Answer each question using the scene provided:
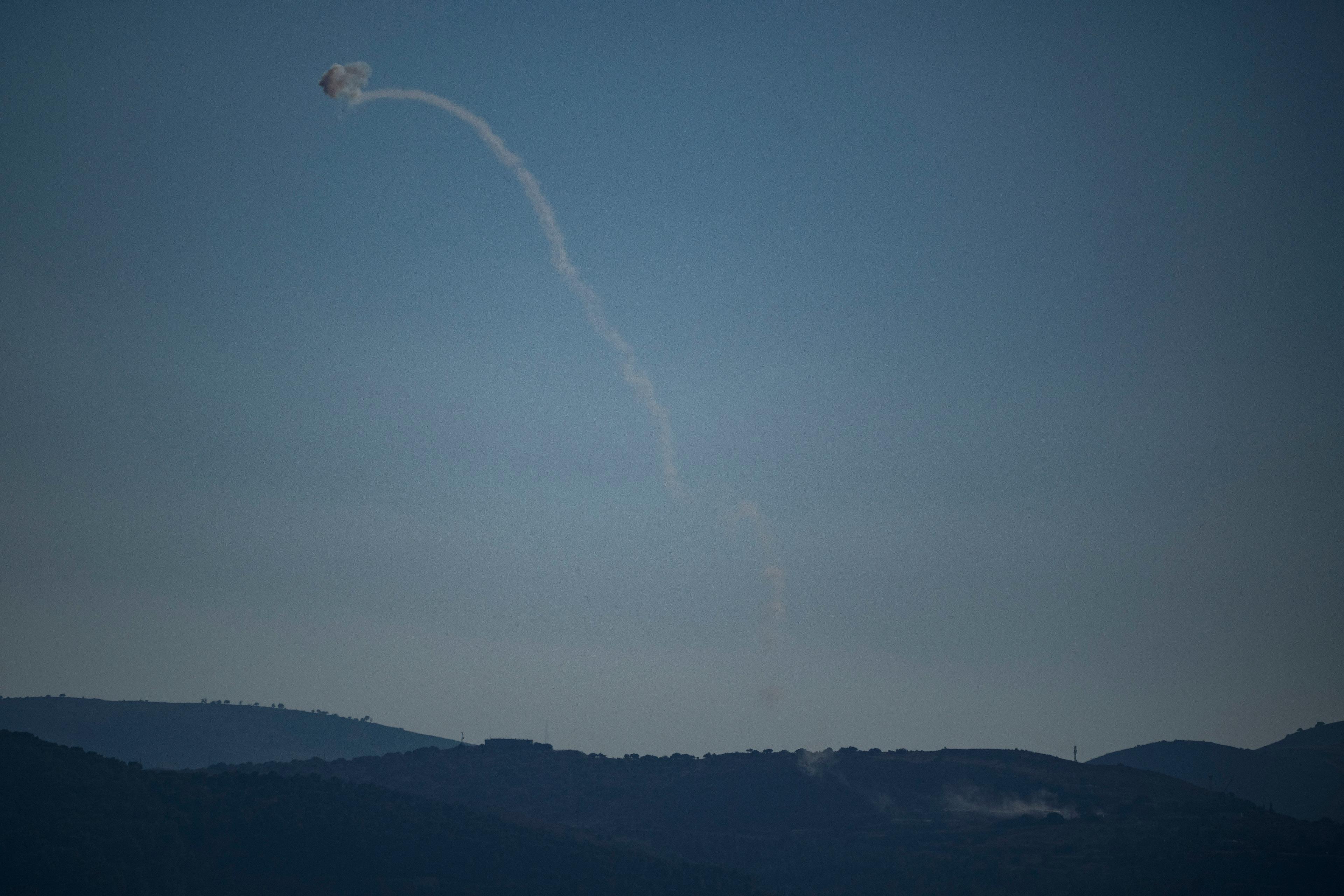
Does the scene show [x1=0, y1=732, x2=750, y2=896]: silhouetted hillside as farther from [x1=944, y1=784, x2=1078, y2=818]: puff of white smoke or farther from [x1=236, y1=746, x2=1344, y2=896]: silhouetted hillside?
[x1=944, y1=784, x2=1078, y2=818]: puff of white smoke

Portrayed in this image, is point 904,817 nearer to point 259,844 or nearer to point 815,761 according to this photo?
point 815,761

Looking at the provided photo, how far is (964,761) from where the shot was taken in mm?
172375

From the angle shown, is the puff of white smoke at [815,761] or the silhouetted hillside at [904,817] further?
Result: the puff of white smoke at [815,761]

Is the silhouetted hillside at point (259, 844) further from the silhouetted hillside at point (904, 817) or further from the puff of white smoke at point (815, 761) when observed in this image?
the puff of white smoke at point (815, 761)

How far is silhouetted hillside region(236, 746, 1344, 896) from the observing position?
4641 inches

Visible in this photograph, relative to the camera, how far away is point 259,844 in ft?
367

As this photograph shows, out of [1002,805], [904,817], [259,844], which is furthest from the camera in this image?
[1002,805]

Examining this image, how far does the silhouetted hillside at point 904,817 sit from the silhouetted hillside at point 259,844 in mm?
17875

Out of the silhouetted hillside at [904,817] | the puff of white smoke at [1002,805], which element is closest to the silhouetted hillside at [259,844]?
the silhouetted hillside at [904,817]

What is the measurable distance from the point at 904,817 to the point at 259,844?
76.1m

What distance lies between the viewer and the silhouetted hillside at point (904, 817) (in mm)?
117875

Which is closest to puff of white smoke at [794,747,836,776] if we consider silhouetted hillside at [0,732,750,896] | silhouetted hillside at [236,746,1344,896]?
silhouetted hillside at [236,746,1344,896]

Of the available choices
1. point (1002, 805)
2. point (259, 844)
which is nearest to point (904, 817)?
point (1002, 805)

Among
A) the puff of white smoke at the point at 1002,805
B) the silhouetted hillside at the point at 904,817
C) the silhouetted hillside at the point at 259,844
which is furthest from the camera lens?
the puff of white smoke at the point at 1002,805
